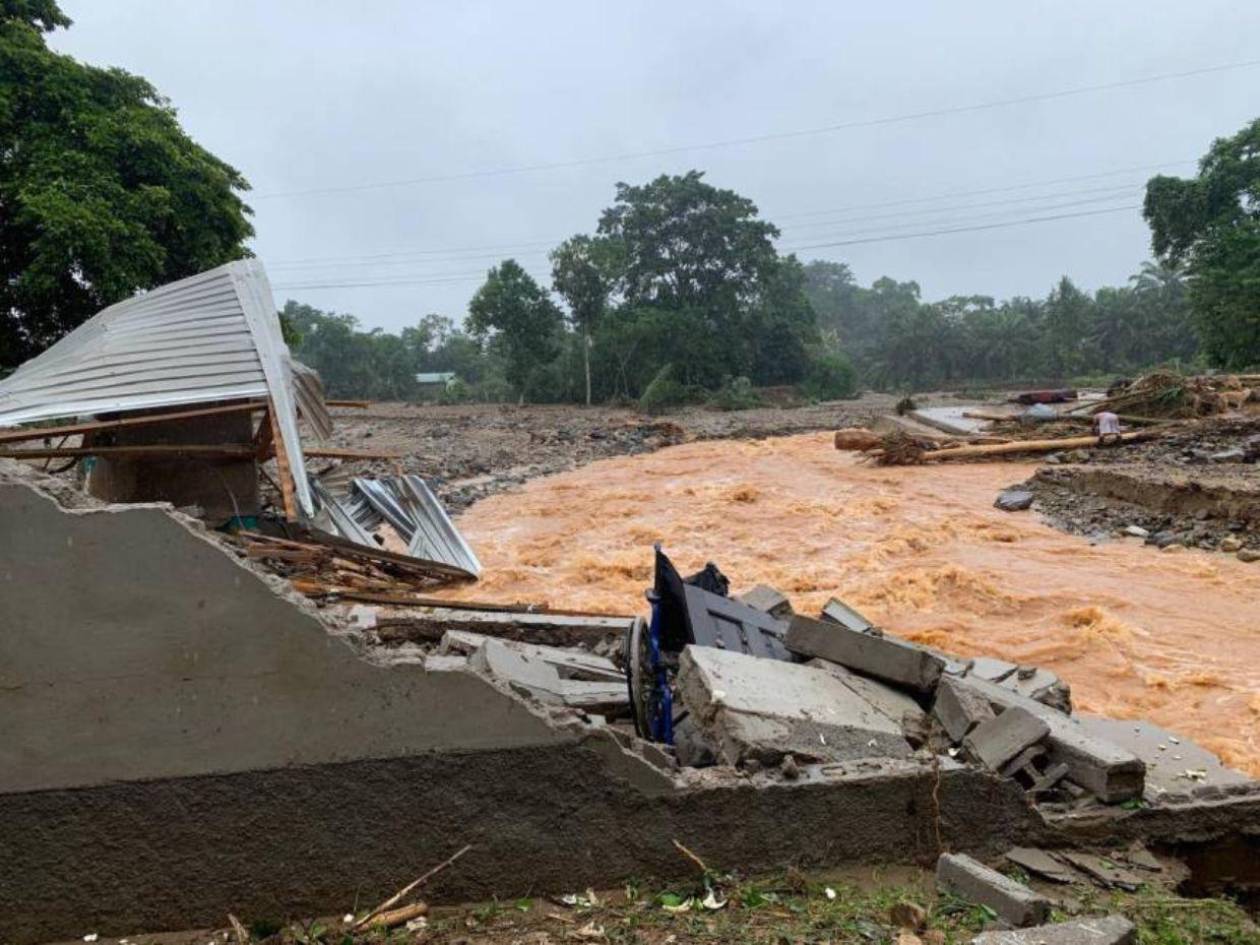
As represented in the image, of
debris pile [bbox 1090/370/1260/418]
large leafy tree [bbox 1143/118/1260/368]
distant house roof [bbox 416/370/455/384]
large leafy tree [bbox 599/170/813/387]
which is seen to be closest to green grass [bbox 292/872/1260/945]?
debris pile [bbox 1090/370/1260/418]

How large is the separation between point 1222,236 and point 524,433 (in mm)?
21618

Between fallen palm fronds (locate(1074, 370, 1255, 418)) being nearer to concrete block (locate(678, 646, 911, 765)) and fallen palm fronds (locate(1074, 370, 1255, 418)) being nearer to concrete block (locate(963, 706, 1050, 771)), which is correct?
concrete block (locate(963, 706, 1050, 771))

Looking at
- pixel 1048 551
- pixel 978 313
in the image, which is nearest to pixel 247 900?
pixel 1048 551

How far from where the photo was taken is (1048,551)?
42.0ft

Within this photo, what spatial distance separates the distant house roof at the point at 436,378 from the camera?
174ft

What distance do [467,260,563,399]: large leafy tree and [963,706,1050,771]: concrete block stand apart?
37.4 m

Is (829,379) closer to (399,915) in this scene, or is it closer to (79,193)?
(79,193)

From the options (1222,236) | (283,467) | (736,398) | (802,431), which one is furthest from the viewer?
(736,398)

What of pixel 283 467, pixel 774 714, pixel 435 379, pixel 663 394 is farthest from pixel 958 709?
pixel 435 379

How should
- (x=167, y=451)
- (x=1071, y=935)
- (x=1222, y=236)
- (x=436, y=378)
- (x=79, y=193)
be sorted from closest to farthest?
(x=1071, y=935) → (x=167, y=451) → (x=79, y=193) → (x=1222, y=236) → (x=436, y=378)

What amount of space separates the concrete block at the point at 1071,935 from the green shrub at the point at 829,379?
4261 cm

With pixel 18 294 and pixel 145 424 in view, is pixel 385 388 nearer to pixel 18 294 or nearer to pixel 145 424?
pixel 18 294

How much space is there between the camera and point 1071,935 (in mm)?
2770

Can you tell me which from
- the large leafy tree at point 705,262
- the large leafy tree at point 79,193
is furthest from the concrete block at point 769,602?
Answer: the large leafy tree at point 705,262
